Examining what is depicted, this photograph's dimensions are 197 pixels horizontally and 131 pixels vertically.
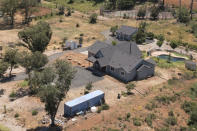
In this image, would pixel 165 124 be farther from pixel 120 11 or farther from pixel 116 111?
pixel 120 11

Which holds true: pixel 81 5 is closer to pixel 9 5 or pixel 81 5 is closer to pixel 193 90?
pixel 9 5

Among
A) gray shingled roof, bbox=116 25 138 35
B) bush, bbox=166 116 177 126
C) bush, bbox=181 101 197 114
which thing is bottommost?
bush, bbox=166 116 177 126

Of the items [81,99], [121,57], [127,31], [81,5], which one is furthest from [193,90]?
[81,5]

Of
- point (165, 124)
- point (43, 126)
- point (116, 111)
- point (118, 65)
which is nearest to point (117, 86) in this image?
point (118, 65)

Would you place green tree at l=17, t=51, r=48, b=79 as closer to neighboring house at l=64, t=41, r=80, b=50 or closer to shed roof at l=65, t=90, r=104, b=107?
shed roof at l=65, t=90, r=104, b=107

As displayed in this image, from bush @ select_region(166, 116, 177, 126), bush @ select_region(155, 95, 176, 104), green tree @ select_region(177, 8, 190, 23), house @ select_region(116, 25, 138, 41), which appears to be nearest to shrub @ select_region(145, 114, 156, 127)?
bush @ select_region(166, 116, 177, 126)
